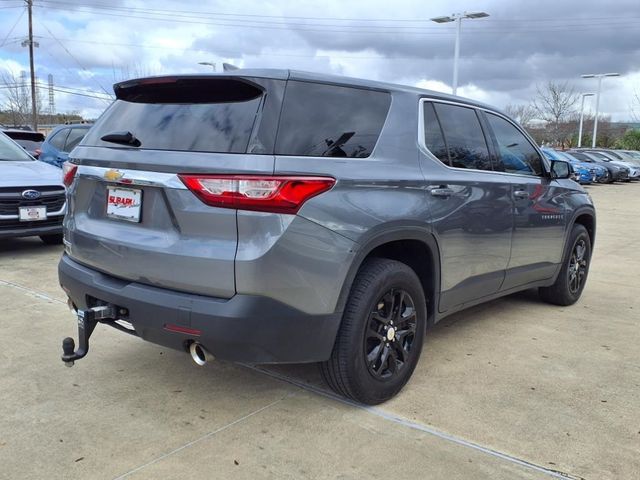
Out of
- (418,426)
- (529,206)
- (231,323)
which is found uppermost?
(529,206)

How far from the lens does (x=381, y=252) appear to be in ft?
11.1

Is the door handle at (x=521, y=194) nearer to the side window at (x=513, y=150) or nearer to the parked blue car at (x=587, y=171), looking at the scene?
the side window at (x=513, y=150)

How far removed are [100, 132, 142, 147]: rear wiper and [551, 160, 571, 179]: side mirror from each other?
11.5 ft

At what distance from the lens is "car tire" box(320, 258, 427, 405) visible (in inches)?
121

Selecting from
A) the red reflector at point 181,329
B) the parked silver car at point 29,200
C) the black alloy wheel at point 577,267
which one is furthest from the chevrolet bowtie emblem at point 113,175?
the parked silver car at point 29,200

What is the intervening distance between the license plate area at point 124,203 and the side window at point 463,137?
1.97m

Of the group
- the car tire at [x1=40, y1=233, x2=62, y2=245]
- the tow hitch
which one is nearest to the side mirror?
the tow hitch

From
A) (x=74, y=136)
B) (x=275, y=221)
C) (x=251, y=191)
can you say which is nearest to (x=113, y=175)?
(x=251, y=191)

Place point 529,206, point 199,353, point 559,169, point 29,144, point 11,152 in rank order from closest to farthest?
point 199,353, point 529,206, point 559,169, point 11,152, point 29,144

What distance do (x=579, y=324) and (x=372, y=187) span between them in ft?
9.57

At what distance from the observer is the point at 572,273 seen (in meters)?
5.55

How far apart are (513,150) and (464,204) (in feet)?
3.70

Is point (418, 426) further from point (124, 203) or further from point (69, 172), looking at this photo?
point (69, 172)

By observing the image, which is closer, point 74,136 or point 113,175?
point 113,175
